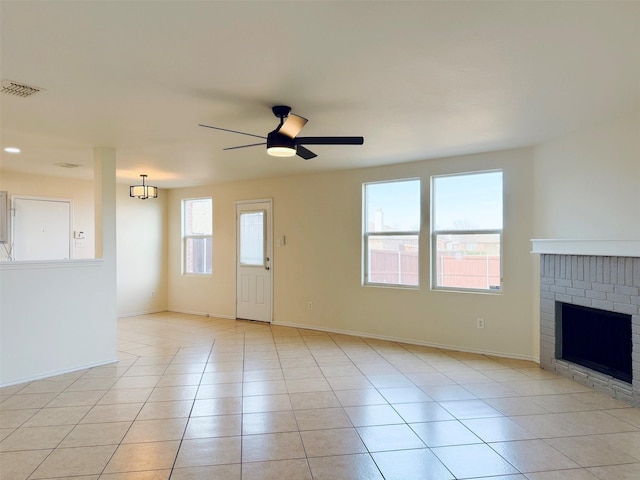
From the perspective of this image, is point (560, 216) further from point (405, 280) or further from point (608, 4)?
point (608, 4)

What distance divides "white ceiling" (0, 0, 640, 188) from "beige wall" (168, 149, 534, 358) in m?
1.00

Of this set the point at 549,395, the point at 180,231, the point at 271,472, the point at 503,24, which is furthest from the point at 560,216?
the point at 180,231

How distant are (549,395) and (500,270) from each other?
1654 mm

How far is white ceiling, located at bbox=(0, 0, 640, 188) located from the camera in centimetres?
198

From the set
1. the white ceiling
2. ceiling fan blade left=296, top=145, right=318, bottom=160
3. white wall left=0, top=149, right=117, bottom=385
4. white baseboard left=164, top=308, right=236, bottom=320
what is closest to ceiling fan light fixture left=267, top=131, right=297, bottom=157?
ceiling fan blade left=296, top=145, right=318, bottom=160

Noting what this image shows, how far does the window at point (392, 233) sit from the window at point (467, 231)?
0.29 m

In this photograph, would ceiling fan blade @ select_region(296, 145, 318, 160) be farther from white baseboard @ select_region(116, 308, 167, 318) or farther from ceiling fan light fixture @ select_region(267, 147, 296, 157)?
white baseboard @ select_region(116, 308, 167, 318)

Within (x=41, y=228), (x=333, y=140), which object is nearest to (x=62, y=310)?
(x=41, y=228)

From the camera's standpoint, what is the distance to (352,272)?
5867 mm

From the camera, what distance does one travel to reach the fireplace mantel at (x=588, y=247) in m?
3.30

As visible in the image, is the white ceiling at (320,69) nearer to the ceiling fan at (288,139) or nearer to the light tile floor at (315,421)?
the ceiling fan at (288,139)

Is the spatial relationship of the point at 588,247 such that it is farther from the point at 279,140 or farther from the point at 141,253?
the point at 141,253

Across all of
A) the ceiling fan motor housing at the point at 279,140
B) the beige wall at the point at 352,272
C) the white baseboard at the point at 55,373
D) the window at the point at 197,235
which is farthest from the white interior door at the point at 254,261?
the ceiling fan motor housing at the point at 279,140

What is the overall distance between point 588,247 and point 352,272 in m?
3.01
